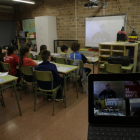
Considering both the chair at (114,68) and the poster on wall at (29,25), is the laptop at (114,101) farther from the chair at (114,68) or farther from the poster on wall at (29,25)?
the poster on wall at (29,25)

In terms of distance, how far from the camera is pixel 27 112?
8.55 feet

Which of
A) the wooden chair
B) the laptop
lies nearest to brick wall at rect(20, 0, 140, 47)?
the wooden chair

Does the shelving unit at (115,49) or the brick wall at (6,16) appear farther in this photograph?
the brick wall at (6,16)

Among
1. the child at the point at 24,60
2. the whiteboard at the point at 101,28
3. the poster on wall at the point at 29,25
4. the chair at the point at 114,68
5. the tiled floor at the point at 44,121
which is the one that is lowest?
the tiled floor at the point at 44,121

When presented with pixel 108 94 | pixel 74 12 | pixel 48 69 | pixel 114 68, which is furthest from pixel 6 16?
pixel 108 94

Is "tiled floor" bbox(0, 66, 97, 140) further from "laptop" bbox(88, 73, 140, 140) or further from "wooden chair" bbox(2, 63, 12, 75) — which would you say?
"laptop" bbox(88, 73, 140, 140)

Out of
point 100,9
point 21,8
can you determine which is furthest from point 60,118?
point 21,8

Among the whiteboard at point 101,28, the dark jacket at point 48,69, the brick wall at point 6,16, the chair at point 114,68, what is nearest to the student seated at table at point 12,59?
the dark jacket at point 48,69

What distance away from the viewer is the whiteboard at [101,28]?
5332 millimetres

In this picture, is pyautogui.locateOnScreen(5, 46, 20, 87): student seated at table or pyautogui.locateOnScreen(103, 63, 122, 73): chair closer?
pyautogui.locateOnScreen(103, 63, 122, 73): chair

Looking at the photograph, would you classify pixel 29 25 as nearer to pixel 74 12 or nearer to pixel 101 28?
pixel 74 12

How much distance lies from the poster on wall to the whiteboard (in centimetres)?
328

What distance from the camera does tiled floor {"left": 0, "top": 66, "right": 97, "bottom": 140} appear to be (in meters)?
2.01

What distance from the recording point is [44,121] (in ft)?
7.66
